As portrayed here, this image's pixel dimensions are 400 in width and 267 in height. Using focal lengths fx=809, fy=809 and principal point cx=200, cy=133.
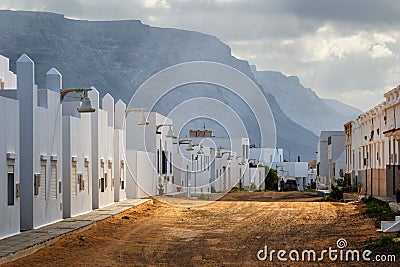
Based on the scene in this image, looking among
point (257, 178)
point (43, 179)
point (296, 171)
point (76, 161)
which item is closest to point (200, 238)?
point (43, 179)

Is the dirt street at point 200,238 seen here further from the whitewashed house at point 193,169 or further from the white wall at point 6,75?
the whitewashed house at point 193,169

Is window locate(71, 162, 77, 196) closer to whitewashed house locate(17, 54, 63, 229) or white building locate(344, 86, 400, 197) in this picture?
whitewashed house locate(17, 54, 63, 229)

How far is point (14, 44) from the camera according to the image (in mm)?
185500

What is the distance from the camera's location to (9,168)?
20.2 meters

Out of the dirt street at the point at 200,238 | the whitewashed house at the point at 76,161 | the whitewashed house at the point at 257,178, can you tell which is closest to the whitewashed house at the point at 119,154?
the dirt street at the point at 200,238

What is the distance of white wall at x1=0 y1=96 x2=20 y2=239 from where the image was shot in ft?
63.5

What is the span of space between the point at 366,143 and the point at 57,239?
27.2m

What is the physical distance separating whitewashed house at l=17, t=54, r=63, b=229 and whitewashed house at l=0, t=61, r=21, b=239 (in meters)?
1.11

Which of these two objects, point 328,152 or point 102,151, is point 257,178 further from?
point 102,151

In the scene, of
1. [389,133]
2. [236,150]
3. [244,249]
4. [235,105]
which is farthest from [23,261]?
[235,105]

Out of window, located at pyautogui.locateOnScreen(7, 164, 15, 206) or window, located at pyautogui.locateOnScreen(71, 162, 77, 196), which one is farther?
window, located at pyautogui.locateOnScreen(71, 162, 77, 196)

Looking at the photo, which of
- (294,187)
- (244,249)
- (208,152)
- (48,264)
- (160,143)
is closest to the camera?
(48,264)

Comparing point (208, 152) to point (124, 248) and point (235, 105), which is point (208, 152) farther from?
point (235, 105)

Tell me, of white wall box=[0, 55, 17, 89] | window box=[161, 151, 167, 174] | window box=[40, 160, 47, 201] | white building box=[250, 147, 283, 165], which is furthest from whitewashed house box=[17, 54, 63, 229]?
white building box=[250, 147, 283, 165]
